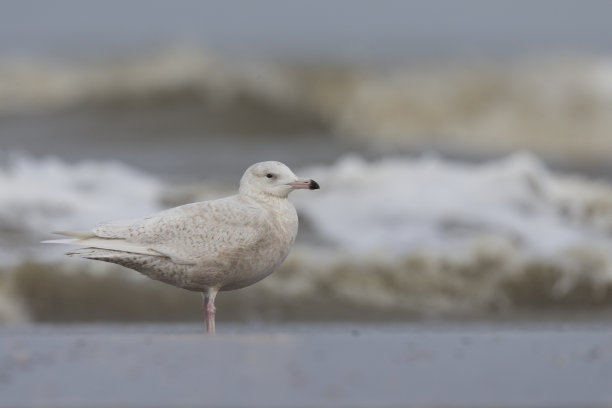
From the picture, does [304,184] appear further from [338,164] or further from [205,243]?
[338,164]

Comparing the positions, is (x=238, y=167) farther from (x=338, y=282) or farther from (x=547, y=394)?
(x=547, y=394)

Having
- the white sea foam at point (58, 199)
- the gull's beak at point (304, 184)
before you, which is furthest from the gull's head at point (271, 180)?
the white sea foam at point (58, 199)

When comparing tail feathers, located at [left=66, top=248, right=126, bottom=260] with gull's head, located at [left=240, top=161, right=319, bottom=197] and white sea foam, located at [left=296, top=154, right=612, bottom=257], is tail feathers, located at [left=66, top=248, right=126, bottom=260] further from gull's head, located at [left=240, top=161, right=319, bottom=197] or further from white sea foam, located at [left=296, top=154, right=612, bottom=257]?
white sea foam, located at [left=296, top=154, right=612, bottom=257]

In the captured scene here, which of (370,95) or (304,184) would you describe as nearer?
(304,184)

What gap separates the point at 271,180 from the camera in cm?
579

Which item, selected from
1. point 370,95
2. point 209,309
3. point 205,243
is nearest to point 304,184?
point 205,243

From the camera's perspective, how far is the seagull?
18.1 ft

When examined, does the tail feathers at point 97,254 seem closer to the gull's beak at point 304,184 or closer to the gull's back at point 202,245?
the gull's back at point 202,245

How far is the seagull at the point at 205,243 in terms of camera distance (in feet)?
18.1

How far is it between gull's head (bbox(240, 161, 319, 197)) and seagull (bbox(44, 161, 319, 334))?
0.18ft

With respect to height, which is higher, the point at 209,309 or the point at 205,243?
the point at 205,243

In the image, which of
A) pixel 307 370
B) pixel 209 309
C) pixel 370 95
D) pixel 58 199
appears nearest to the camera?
pixel 307 370

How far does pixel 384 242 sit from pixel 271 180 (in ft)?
10.2

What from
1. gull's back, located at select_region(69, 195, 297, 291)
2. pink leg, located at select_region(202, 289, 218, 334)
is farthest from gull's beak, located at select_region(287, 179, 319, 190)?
pink leg, located at select_region(202, 289, 218, 334)
